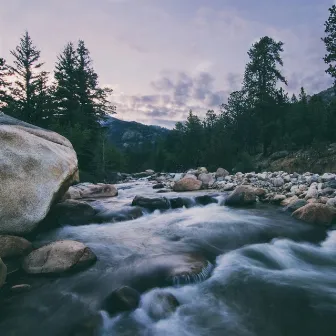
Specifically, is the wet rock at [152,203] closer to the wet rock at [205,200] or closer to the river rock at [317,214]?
the wet rock at [205,200]

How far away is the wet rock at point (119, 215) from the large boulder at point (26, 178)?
2482 millimetres

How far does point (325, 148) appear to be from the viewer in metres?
25.2

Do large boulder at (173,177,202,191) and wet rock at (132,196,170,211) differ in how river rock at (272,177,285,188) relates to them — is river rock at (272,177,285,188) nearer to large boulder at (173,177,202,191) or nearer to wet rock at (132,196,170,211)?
large boulder at (173,177,202,191)

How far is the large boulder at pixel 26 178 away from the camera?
7453 millimetres

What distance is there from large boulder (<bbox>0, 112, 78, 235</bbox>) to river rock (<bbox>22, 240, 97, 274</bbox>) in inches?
51.7

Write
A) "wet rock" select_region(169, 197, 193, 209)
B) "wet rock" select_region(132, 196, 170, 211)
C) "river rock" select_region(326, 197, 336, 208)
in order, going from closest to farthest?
"river rock" select_region(326, 197, 336, 208), "wet rock" select_region(132, 196, 170, 211), "wet rock" select_region(169, 197, 193, 209)

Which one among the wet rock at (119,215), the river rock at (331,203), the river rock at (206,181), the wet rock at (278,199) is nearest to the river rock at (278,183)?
the wet rock at (278,199)

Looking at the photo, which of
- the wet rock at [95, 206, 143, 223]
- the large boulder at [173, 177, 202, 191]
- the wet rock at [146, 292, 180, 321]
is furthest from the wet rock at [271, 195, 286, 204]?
the wet rock at [146, 292, 180, 321]

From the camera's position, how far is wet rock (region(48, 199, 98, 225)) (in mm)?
10581

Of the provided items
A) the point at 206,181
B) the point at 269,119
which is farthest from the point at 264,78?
the point at 206,181

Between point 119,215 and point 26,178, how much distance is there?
448cm

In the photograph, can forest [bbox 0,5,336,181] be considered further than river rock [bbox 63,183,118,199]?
Yes

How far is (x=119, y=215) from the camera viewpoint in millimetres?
11656

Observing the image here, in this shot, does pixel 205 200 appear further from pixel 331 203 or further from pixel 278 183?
pixel 331 203
